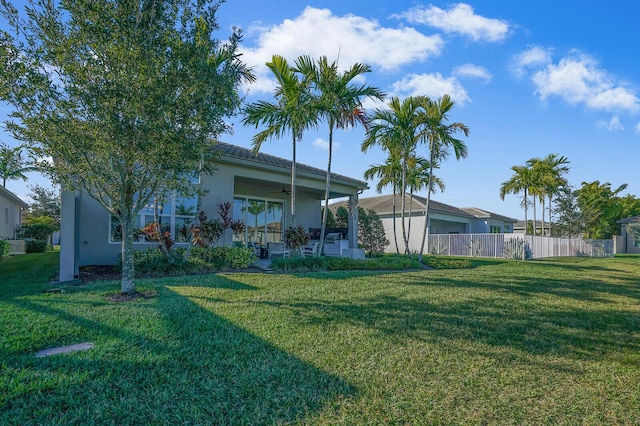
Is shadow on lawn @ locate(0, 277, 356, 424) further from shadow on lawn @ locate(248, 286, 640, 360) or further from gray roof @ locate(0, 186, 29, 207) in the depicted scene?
gray roof @ locate(0, 186, 29, 207)

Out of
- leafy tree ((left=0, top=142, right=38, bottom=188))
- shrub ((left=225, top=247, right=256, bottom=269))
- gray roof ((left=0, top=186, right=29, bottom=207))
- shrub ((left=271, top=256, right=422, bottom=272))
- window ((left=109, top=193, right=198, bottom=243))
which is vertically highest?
gray roof ((left=0, top=186, right=29, bottom=207))

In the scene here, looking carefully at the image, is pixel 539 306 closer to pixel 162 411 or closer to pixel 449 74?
pixel 162 411

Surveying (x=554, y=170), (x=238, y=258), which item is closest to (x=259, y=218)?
(x=238, y=258)

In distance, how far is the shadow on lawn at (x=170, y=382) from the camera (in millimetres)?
2783

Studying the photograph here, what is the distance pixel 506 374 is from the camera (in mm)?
3688

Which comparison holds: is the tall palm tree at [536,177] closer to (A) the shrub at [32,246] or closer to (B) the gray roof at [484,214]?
(B) the gray roof at [484,214]

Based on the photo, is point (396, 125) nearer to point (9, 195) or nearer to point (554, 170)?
point (554, 170)

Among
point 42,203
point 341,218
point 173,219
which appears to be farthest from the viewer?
point 42,203

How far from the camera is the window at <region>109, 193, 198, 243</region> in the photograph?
11.5 m

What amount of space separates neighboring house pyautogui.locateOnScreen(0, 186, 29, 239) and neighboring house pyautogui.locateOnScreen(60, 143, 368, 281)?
49.9 ft

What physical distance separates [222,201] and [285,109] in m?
3.93

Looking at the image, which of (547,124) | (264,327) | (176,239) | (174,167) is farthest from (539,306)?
(547,124)

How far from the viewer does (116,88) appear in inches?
232

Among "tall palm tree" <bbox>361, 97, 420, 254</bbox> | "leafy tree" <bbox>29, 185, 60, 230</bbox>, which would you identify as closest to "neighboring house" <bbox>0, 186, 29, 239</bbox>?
"leafy tree" <bbox>29, 185, 60, 230</bbox>
